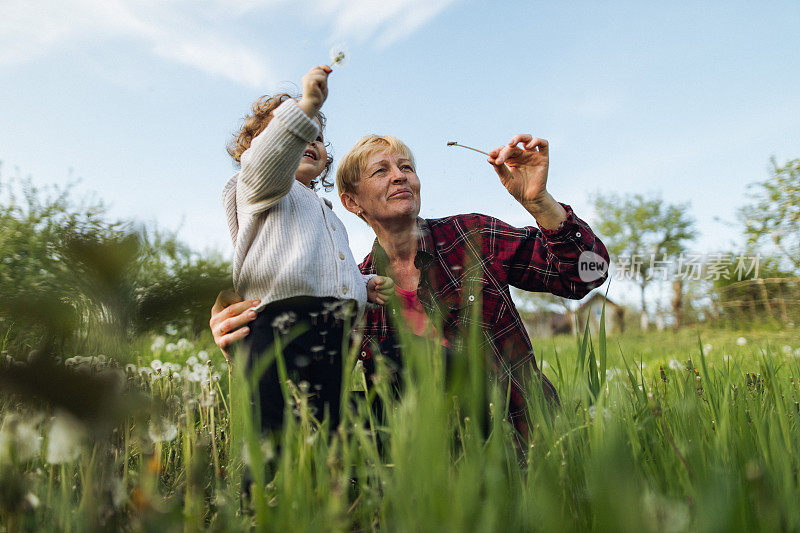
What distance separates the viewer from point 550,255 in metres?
3.21

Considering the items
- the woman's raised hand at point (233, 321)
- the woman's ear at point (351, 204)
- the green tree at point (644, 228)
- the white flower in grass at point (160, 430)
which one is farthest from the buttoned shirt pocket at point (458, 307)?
the green tree at point (644, 228)

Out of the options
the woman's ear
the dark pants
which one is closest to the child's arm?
the dark pants

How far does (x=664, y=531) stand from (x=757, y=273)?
23118 mm

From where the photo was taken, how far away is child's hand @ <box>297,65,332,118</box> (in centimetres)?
204

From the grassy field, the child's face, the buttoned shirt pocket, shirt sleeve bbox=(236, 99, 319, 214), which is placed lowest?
the grassy field

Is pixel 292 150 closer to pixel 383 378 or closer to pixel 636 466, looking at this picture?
pixel 383 378

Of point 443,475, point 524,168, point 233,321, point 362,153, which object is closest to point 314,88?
point 233,321

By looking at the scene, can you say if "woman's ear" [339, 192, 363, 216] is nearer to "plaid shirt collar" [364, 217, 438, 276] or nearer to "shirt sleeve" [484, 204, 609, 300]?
"plaid shirt collar" [364, 217, 438, 276]

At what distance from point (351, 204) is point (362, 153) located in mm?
383

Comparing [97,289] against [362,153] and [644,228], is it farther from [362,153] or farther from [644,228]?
[644,228]

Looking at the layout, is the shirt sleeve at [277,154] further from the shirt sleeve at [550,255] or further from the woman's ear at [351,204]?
the woman's ear at [351,204]

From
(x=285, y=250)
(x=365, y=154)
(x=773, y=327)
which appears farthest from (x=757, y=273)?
(x=285, y=250)

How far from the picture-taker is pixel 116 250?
3.85 feet

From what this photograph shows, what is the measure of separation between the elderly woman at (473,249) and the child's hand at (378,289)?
0.95ft
